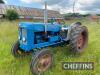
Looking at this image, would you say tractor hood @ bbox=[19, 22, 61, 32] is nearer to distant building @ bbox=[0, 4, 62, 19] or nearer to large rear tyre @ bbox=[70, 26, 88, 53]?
large rear tyre @ bbox=[70, 26, 88, 53]

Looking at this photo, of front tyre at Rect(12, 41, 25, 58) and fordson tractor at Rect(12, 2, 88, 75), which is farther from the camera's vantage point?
front tyre at Rect(12, 41, 25, 58)

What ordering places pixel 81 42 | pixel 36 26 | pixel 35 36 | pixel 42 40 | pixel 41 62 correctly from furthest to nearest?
pixel 81 42, pixel 42 40, pixel 35 36, pixel 36 26, pixel 41 62

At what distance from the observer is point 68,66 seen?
5.18 metres

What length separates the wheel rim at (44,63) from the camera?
5.27 m

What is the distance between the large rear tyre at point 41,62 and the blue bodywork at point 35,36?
479 millimetres

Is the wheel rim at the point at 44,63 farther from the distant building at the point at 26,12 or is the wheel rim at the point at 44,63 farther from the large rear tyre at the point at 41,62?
the distant building at the point at 26,12

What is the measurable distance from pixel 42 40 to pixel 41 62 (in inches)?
36.1

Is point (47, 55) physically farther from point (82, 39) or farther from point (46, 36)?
point (82, 39)

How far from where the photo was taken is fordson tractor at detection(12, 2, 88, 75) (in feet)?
17.4

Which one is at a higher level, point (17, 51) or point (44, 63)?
point (17, 51)

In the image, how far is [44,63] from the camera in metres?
5.43

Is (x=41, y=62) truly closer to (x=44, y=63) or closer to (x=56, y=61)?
→ (x=44, y=63)

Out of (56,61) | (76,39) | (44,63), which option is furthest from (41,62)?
(76,39)

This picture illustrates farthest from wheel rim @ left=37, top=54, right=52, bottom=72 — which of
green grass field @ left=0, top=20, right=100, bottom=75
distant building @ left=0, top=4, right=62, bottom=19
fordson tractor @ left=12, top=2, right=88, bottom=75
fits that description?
distant building @ left=0, top=4, right=62, bottom=19
